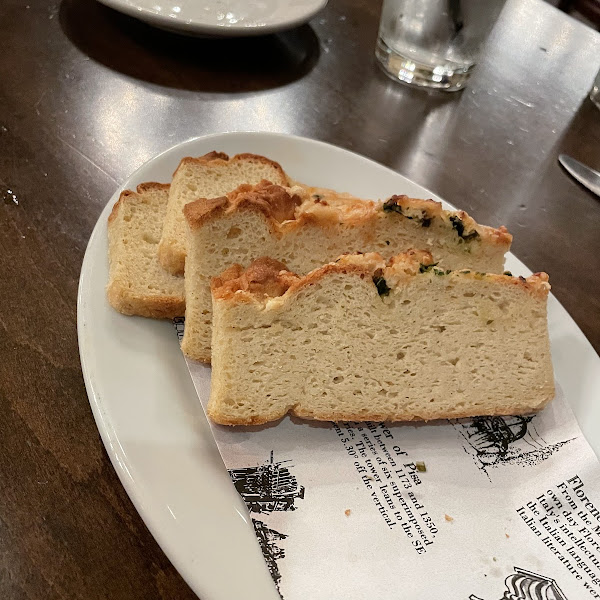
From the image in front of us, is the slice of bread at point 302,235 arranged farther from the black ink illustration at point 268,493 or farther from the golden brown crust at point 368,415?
the black ink illustration at point 268,493

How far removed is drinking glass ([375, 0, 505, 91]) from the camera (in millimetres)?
2324

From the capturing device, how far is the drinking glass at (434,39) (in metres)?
2.32

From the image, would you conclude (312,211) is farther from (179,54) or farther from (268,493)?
(179,54)

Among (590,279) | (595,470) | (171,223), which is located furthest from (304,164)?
(595,470)

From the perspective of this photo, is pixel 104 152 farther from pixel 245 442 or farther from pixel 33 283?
pixel 245 442

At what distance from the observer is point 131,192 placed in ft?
5.32

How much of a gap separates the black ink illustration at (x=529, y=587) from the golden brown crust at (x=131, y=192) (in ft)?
3.96

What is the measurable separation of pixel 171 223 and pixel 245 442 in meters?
0.62

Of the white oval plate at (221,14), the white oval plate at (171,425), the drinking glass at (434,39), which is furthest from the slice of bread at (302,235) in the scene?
the drinking glass at (434,39)

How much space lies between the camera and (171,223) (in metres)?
1.56

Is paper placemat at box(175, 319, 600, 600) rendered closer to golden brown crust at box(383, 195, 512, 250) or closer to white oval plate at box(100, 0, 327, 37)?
golden brown crust at box(383, 195, 512, 250)

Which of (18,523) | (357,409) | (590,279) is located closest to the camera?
(18,523)

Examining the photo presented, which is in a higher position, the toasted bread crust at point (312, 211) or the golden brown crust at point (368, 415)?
the toasted bread crust at point (312, 211)

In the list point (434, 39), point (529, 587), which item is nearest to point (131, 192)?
point (529, 587)
